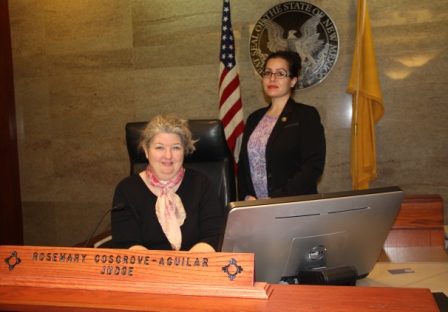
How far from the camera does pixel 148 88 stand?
405 cm

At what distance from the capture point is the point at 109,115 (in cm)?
416

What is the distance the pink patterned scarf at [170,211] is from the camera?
183cm

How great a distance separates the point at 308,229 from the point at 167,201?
0.82 meters

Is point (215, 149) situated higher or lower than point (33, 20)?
lower

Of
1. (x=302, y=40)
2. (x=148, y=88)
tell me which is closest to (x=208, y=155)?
(x=302, y=40)

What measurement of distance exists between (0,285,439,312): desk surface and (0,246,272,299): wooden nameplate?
0.02 m

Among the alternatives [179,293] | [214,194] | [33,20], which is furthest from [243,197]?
[33,20]

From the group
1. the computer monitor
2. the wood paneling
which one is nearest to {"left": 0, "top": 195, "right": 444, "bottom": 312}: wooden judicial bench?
the computer monitor

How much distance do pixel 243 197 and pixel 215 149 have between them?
362mm

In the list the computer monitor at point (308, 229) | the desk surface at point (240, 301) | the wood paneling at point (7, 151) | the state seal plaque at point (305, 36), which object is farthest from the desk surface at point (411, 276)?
the wood paneling at point (7, 151)

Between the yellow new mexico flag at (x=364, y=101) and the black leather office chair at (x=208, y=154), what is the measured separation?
1417mm

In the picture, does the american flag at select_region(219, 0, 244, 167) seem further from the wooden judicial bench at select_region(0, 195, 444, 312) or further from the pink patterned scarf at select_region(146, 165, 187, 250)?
the wooden judicial bench at select_region(0, 195, 444, 312)

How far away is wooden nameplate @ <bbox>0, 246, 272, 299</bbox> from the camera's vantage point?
98cm

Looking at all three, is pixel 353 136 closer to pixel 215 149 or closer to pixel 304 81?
pixel 304 81
